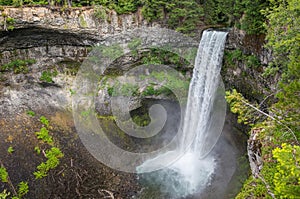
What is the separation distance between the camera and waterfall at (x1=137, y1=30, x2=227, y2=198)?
12094 millimetres

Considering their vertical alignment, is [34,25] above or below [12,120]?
above

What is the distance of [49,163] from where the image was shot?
11.7m

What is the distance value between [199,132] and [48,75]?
31.9 ft

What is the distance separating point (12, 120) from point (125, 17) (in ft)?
28.5

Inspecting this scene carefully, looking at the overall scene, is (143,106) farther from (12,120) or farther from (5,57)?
(5,57)

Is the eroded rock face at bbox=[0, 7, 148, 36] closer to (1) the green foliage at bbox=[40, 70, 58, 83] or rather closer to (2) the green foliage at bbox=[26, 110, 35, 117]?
(1) the green foliage at bbox=[40, 70, 58, 83]

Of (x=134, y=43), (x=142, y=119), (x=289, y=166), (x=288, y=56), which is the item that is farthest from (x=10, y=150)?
(x=288, y=56)

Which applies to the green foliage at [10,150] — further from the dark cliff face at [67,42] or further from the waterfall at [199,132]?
the waterfall at [199,132]

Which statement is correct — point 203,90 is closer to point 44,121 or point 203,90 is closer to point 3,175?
point 44,121

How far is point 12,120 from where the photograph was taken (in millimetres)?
12844

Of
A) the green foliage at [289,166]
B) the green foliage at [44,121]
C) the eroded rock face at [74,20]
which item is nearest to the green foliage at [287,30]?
the green foliage at [289,166]

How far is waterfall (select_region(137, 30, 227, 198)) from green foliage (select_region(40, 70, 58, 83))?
7530mm

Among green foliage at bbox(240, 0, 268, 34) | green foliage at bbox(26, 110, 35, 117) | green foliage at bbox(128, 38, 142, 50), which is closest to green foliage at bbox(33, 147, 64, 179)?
green foliage at bbox(26, 110, 35, 117)

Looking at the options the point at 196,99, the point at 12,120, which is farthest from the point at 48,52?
the point at 196,99
